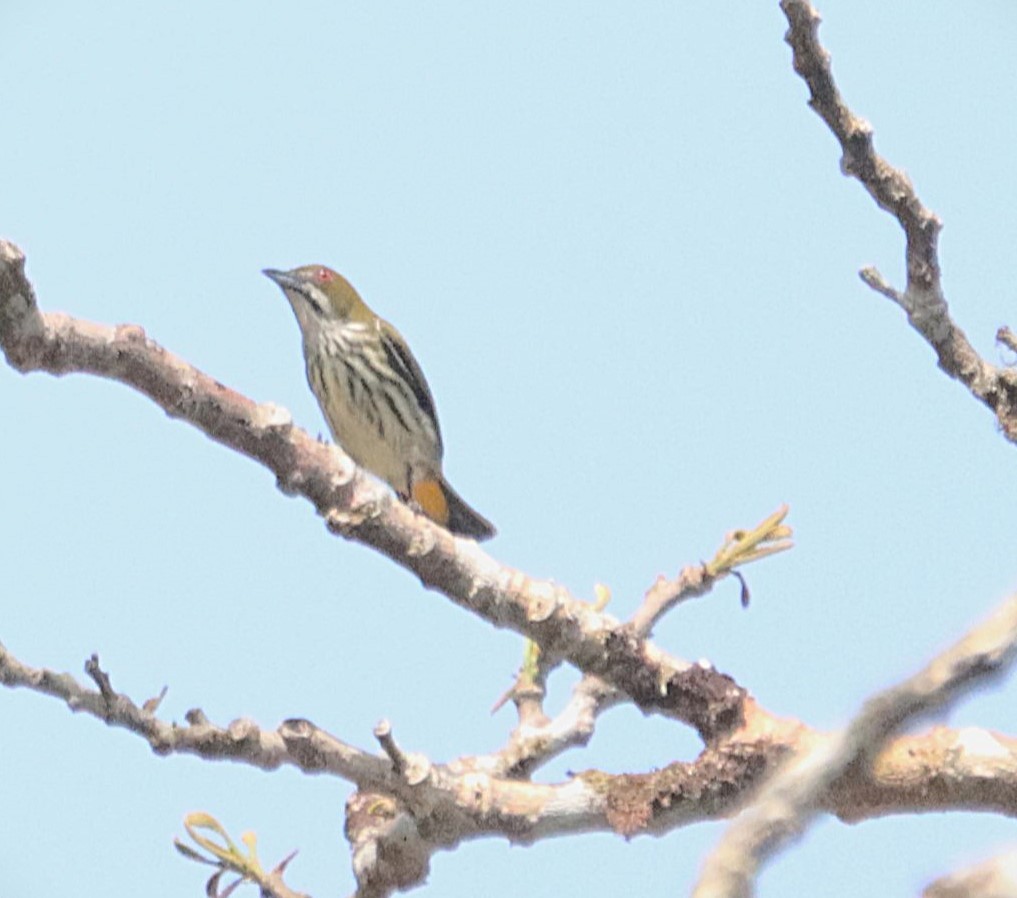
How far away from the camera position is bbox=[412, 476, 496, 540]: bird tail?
1086 cm

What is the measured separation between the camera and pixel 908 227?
4992mm

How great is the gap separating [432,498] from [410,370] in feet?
3.21

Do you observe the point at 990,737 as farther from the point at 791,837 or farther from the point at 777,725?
the point at 791,837

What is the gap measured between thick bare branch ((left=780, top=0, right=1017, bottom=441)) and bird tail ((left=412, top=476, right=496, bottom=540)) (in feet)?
19.4

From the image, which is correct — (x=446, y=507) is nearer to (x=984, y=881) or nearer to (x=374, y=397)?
(x=374, y=397)

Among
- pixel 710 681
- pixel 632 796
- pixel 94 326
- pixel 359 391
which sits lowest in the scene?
pixel 632 796

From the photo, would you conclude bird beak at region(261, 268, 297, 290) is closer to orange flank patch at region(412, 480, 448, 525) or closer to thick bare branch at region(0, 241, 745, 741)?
orange flank patch at region(412, 480, 448, 525)

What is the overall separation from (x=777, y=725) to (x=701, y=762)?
28 cm

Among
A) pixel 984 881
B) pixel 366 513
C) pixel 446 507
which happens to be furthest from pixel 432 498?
pixel 984 881

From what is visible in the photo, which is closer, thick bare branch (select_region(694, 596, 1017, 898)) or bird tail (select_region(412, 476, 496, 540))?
thick bare branch (select_region(694, 596, 1017, 898))

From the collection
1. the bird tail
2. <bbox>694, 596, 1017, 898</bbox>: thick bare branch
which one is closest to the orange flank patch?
the bird tail

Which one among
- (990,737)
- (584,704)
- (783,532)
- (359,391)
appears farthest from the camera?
(359,391)

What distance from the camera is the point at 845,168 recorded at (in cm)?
488

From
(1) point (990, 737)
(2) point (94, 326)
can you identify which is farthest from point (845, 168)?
(2) point (94, 326)
